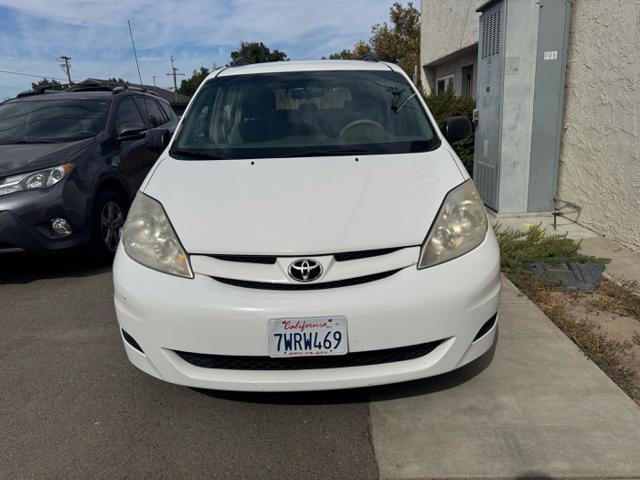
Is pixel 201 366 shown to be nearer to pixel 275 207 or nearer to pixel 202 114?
pixel 275 207

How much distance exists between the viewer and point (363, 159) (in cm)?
298

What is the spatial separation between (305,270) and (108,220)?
3560mm

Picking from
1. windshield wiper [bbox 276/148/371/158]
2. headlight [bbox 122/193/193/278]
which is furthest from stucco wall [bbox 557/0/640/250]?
headlight [bbox 122/193/193/278]

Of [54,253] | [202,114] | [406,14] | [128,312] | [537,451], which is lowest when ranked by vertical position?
[537,451]

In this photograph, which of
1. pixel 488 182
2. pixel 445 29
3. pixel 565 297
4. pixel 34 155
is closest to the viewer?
pixel 565 297

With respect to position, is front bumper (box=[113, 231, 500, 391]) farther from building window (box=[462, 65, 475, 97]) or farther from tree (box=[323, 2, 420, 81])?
tree (box=[323, 2, 420, 81])

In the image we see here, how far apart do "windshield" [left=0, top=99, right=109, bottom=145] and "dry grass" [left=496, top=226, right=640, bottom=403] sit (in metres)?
4.13

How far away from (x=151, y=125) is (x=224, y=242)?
4789mm

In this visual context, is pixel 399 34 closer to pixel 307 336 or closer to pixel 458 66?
pixel 458 66

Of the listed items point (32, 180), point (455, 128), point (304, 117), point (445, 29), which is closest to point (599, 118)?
point (455, 128)

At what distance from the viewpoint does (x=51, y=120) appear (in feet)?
18.2

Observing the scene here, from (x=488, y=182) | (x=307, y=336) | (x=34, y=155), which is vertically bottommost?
(x=488, y=182)

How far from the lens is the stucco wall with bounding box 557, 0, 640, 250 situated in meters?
4.77

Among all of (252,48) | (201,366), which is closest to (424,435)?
(201,366)
